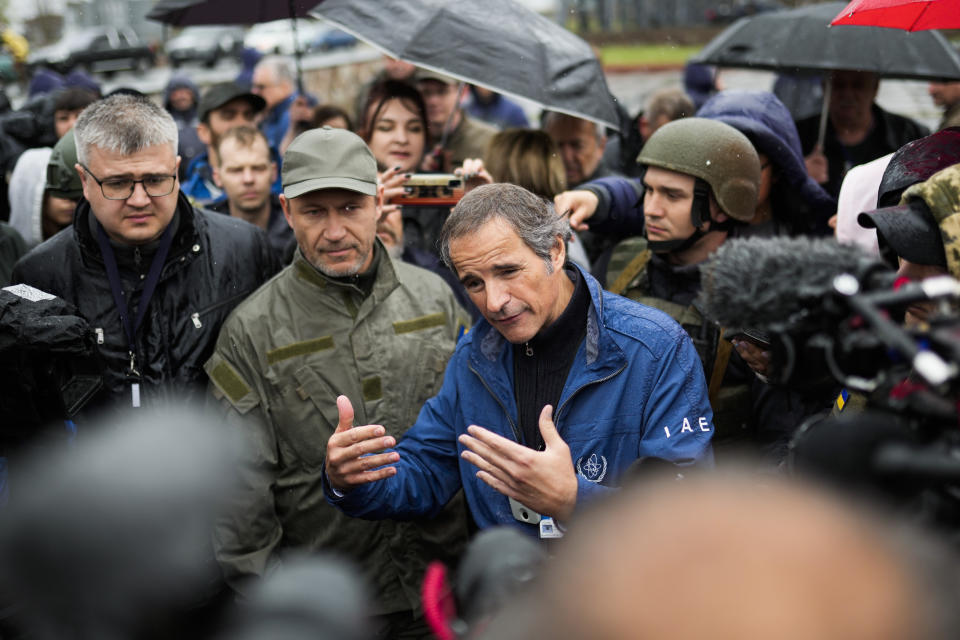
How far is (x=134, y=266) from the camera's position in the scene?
3641 mm

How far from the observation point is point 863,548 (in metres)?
1.02

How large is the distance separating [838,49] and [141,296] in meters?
4.76

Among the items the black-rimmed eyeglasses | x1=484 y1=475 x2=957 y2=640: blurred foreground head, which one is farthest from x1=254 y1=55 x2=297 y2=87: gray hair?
x1=484 y1=475 x2=957 y2=640: blurred foreground head

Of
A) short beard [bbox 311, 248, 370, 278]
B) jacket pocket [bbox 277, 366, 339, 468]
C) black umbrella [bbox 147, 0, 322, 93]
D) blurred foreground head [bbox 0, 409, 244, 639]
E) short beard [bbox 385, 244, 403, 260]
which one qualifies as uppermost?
black umbrella [bbox 147, 0, 322, 93]

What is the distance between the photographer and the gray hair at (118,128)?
3.53 m

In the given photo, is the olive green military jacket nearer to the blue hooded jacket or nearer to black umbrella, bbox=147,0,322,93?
the blue hooded jacket

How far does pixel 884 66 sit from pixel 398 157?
10.9 feet

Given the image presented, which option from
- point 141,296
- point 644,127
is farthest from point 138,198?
point 644,127

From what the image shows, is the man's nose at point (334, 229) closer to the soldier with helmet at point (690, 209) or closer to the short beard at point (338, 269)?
the short beard at point (338, 269)

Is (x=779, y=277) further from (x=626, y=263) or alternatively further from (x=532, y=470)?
(x=626, y=263)

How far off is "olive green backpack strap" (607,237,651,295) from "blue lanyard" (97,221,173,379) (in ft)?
6.63

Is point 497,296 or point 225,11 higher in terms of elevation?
→ point 225,11

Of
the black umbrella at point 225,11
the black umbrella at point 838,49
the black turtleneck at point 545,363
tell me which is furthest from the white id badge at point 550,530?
the black umbrella at point 838,49

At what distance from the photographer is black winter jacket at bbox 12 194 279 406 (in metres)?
3.54
